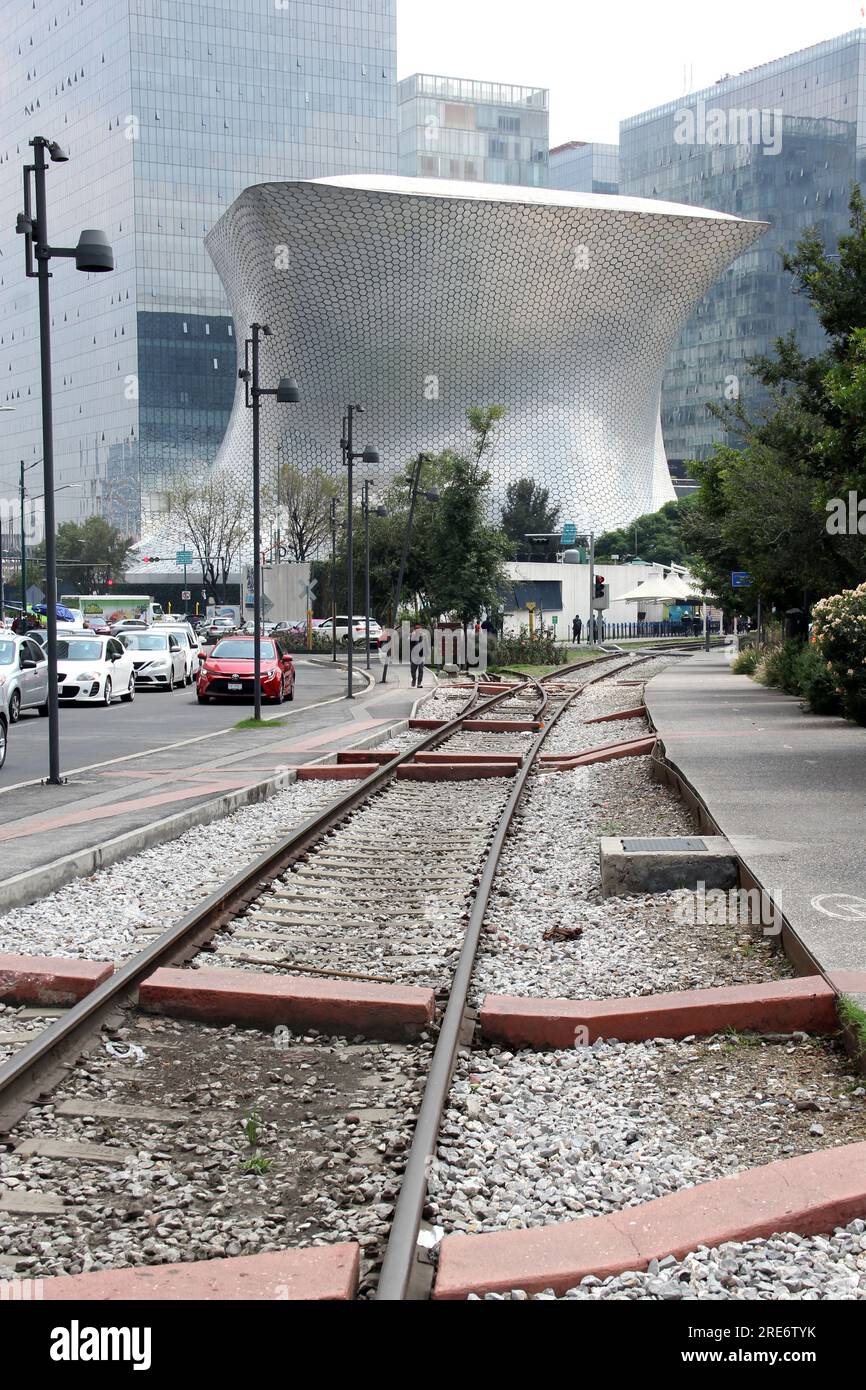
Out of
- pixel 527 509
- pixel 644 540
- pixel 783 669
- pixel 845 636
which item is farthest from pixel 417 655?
pixel 644 540

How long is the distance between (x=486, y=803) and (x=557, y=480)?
118 m

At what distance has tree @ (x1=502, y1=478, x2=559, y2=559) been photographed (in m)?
128

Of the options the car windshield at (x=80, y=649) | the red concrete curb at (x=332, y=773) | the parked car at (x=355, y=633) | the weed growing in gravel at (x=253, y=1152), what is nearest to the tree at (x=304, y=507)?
the parked car at (x=355, y=633)

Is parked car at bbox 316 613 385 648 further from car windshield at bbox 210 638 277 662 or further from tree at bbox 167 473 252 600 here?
car windshield at bbox 210 638 277 662

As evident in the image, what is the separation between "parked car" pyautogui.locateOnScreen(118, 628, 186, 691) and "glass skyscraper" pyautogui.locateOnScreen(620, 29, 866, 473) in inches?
5149

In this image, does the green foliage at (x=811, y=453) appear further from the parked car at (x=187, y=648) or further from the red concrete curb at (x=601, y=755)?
the parked car at (x=187, y=648)

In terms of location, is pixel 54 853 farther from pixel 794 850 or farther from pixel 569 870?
pixel 794 850

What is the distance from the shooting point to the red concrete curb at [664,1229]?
13.1ft

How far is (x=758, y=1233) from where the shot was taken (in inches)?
167

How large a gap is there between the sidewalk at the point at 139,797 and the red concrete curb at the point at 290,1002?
289 centimetres

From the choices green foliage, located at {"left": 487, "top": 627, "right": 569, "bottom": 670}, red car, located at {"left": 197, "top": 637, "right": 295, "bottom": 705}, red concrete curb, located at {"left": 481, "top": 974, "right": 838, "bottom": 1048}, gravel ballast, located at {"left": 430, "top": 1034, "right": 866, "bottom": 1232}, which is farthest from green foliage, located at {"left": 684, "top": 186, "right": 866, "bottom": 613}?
green foliage, located at {"left": 487, "top": 627, "right": 569, "bottom": 670}

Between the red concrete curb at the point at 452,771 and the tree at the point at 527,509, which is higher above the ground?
the tree at the point at 527,509

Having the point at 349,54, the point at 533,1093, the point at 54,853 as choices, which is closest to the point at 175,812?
the point at 54,853
